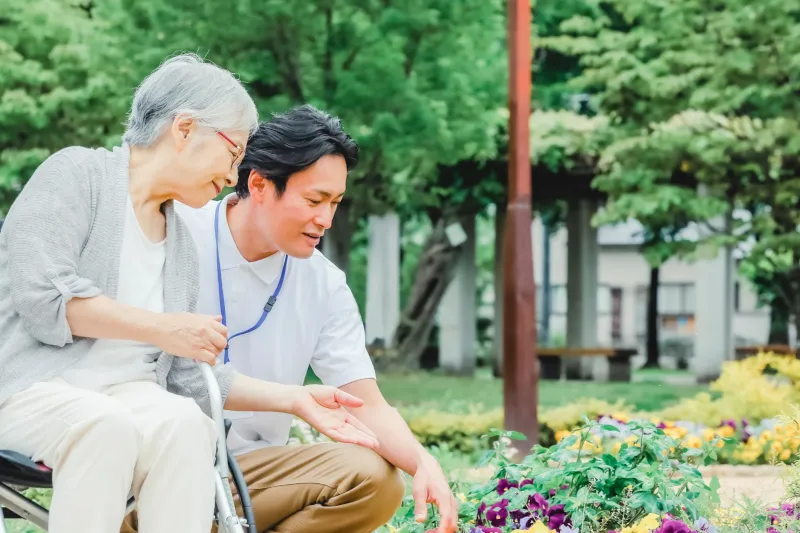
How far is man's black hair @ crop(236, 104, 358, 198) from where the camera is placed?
273cm

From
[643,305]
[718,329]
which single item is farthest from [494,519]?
[643,305]

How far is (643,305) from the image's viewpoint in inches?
1259

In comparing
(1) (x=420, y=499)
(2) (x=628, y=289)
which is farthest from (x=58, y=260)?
(2) (x=628, y=289)

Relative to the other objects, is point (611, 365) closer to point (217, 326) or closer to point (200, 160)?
point (200, 160)

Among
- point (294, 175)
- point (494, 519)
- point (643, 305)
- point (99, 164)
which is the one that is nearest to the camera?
point (99, 164)

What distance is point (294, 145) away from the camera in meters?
2.73

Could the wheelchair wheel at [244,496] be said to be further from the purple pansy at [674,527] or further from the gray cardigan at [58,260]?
the purple pansy at [674,527]

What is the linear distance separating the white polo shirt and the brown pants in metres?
0.13

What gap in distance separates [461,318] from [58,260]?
1581 centimetres

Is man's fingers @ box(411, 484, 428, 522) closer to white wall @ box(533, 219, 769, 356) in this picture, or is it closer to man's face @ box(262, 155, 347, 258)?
man's face @ box(262, 155, 347, 258)

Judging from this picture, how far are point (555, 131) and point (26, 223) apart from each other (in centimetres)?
1116

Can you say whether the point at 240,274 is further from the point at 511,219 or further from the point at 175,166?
the point at 511,219

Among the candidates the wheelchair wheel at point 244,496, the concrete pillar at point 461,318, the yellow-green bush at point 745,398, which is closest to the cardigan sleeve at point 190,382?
the wheelchair wheel at point 244,496

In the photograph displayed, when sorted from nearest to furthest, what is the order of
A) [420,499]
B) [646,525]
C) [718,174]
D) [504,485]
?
[420,499], [646,525], [504,485], [718,174]
